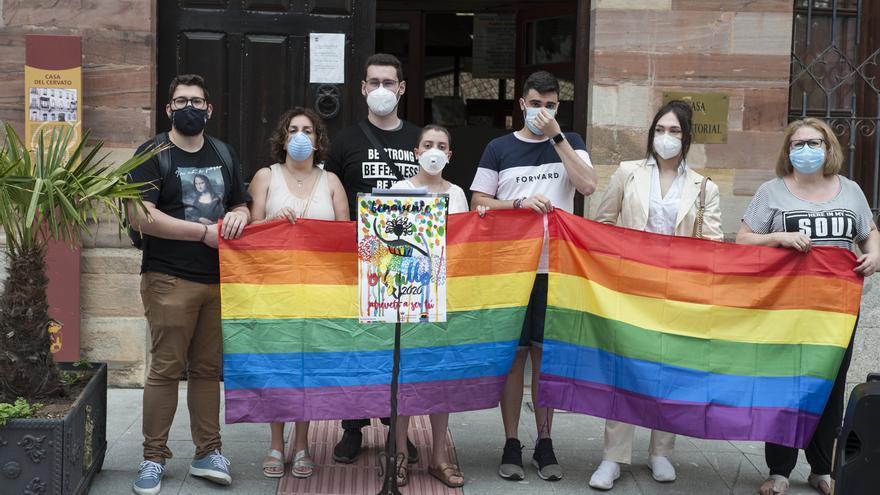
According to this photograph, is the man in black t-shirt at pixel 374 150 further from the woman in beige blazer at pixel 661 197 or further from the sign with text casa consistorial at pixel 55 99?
the sign with text casa consistorial at pixel 55 99

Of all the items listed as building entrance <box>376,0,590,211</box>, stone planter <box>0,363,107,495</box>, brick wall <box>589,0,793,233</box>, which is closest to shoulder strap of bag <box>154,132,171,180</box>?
stone planter <box>0,363,107,495</box>

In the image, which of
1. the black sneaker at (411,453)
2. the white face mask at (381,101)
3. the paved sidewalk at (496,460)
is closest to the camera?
the paved sidewalk at (496,460)

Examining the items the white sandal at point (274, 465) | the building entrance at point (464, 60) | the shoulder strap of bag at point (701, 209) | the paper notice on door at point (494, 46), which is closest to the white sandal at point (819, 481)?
the shoulder strap of bag at point (701, 209)

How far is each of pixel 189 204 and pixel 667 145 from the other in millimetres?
2475

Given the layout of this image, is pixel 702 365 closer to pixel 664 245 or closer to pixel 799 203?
pixel 664 245

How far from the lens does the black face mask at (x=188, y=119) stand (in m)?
5.36

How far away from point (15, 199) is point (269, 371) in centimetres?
147

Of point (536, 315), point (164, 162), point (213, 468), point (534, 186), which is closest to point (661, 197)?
point (534, 186)

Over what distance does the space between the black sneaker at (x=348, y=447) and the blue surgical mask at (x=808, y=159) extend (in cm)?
279

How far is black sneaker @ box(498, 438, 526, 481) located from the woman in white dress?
3.38 feet

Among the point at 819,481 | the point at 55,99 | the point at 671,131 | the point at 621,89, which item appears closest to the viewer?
the point at 671,131

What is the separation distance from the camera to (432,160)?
5434 mm

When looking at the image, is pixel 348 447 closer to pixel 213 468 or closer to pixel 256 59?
pixel 213 468

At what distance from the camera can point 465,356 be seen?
561 cm
